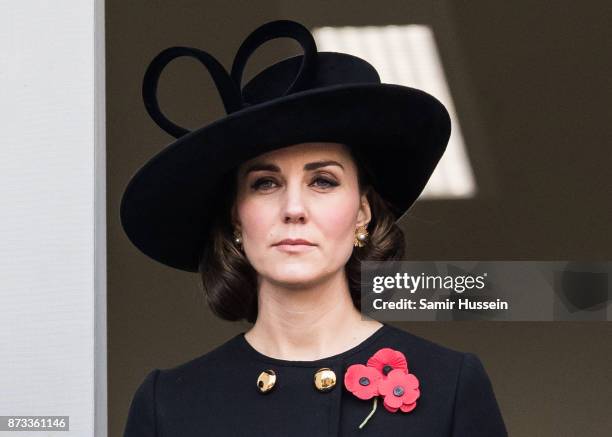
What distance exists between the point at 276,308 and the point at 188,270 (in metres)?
0.30

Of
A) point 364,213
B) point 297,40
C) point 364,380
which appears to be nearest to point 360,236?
point 364,213

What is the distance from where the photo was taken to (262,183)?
8.14 ft

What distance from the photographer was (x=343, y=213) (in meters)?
2.45

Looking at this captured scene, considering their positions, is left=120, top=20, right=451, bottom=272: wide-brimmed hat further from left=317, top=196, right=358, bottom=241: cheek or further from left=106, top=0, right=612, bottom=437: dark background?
left=106, top=0, right=612, bottom=437: dark background

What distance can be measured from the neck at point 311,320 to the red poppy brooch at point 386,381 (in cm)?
6

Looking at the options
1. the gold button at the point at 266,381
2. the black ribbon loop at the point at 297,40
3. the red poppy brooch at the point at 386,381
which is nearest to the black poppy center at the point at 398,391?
the red poppy brooch at the point at 386,381

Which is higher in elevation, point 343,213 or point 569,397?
point 343,213

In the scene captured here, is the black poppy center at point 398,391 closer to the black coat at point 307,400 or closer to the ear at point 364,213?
the black coat at point 307,400

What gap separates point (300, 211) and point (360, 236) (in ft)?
0.59

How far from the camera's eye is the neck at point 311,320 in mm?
2490

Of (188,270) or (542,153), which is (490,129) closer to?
(542,153)

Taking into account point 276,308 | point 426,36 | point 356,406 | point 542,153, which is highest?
A: point 426,36

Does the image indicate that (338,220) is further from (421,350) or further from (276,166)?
(421,350)
